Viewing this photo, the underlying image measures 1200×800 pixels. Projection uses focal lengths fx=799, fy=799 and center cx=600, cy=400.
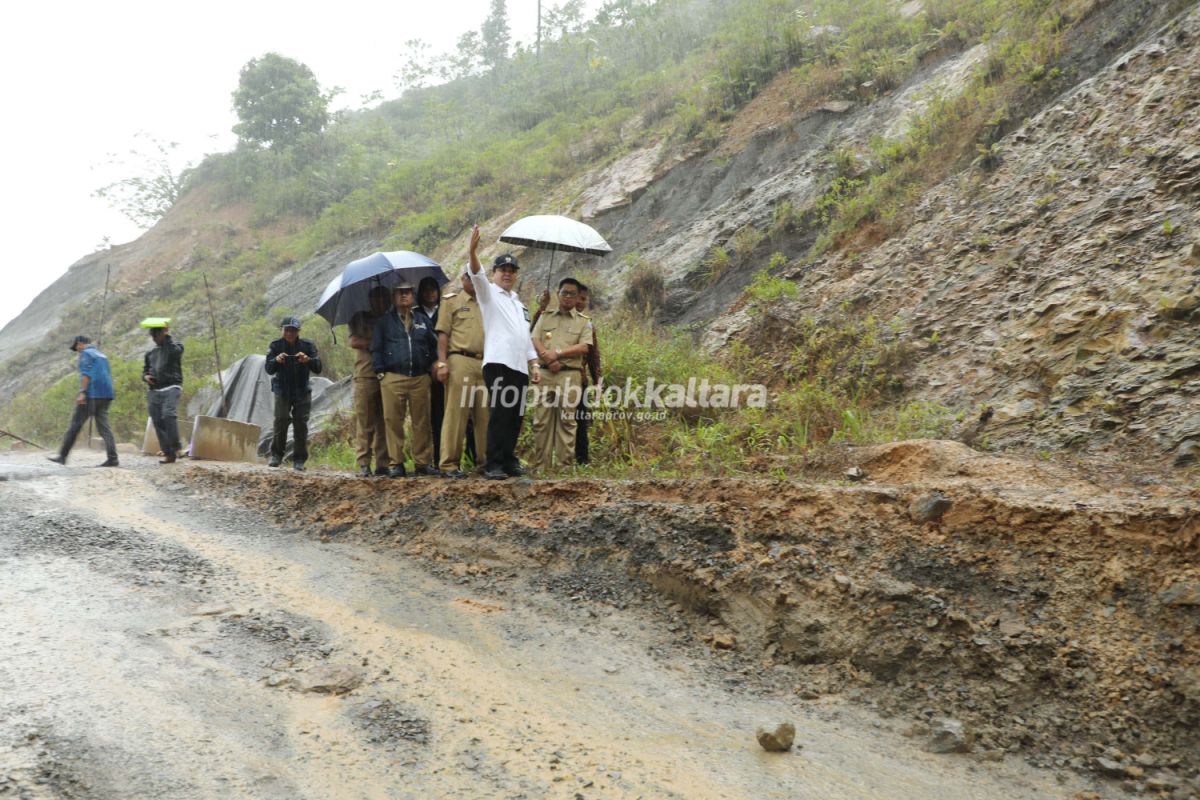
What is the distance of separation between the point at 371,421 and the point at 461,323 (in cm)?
163

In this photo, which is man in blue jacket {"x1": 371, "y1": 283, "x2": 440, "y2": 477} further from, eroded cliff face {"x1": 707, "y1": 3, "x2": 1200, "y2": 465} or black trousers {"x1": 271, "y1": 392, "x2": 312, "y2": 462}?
eroded cliff face {"x1": 707, "y1": 3, "x2": 1200, "y2": 465}

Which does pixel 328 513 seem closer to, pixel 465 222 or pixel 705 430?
pixel 705 430

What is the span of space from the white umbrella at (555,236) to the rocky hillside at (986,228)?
7.56 feet

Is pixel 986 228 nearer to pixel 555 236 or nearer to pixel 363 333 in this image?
pixel 555 236

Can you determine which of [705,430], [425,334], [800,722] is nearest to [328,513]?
[425,334]

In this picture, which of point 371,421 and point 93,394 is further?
point 93,394

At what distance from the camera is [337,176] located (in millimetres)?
28047

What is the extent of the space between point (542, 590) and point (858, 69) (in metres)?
10.2

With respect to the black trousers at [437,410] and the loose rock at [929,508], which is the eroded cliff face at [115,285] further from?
the loose rock at [929,508]

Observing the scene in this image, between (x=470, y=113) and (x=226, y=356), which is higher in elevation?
(x=470, y=113)

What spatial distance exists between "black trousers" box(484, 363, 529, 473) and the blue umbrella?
174cm

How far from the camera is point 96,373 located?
9062 millimetres

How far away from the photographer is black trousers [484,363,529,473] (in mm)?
5895

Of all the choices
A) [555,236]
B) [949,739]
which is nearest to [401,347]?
[555,236]
